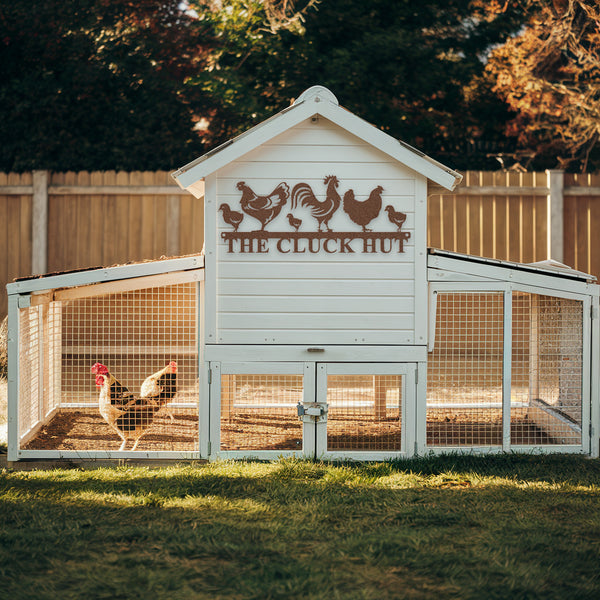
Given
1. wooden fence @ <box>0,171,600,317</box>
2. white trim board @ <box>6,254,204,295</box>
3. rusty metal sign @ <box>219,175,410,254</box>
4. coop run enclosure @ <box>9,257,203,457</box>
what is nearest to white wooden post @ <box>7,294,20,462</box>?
coop run enclosure @ <box>9,257,203,457</box>

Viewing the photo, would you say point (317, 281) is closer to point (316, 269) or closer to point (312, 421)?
point (316, 269)

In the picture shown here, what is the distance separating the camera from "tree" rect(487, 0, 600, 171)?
13.3 m

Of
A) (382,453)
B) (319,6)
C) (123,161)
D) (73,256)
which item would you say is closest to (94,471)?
(382,453)

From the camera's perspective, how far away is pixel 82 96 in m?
13.6

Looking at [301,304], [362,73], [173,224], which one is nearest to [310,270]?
[301,304]

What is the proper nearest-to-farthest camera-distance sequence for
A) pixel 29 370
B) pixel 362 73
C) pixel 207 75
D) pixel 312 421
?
pixel 312 421
pixel 29 370
pixel 362 73
pixel 207 75

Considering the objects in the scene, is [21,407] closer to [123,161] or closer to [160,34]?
[123,161]

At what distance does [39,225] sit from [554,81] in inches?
405

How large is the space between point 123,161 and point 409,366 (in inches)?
344

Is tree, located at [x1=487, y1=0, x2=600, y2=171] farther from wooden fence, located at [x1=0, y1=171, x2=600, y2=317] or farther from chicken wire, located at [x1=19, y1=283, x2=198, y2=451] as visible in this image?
chicken wire, located at [x1=19, y1=283, x2=198, y2=451]

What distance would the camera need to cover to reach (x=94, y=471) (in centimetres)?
582

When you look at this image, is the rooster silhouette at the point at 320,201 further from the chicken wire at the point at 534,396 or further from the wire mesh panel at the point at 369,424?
the wire mesh panel at the point at 369,424

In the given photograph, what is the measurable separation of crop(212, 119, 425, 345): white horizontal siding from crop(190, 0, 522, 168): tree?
7884mm

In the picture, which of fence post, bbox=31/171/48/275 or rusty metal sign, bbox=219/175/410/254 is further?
fence post, bbox=31/171/48/275
